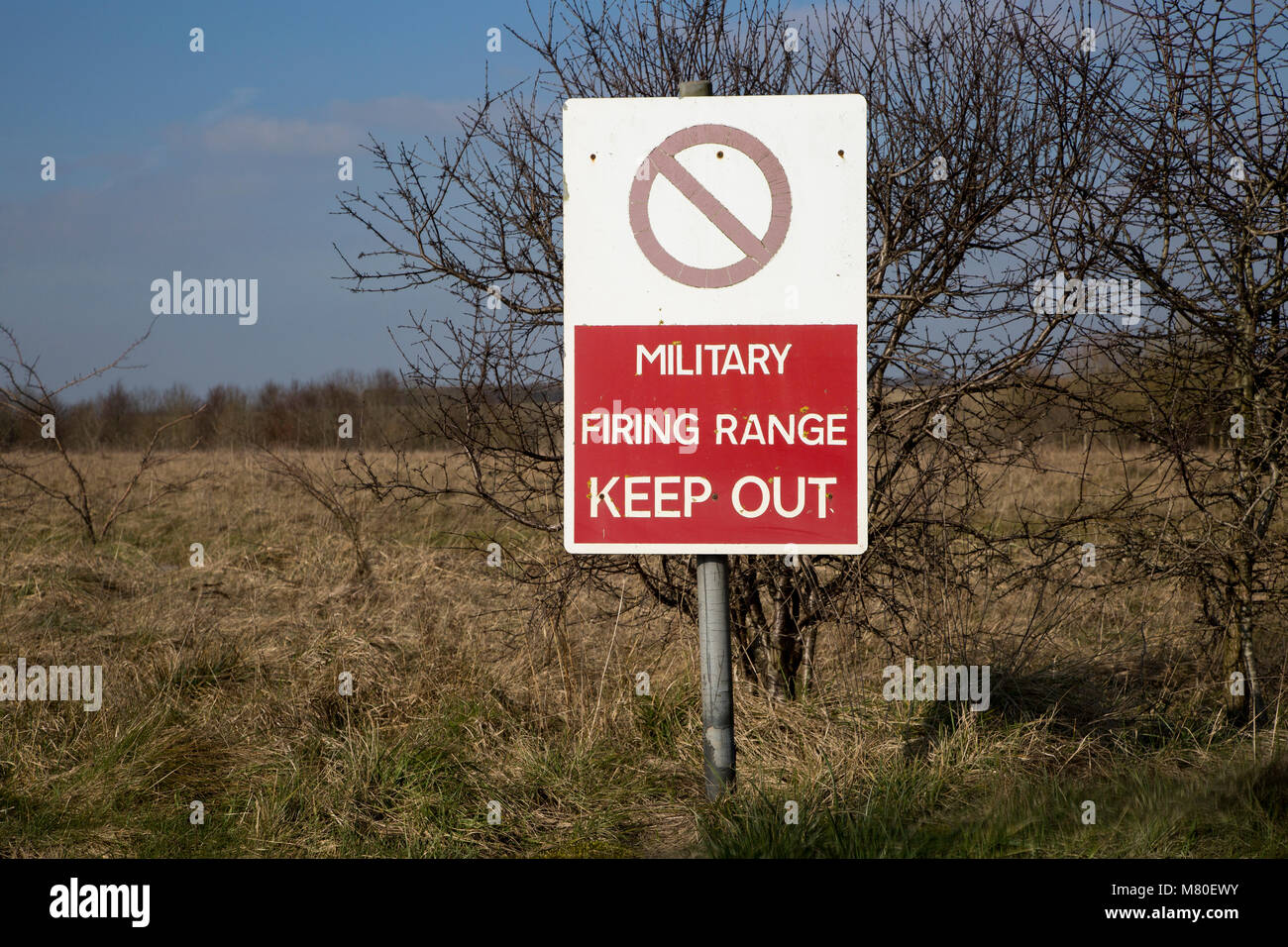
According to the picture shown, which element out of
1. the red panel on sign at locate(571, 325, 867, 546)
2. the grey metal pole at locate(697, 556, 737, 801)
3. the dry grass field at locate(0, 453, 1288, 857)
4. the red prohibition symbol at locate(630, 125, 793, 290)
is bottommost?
the dry grass field at locate(0, 453, 1288, 857)

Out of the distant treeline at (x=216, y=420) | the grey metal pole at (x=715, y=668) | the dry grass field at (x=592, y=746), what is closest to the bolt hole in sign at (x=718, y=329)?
the grey metal pole at (x=715, y=668)

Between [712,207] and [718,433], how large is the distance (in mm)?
700

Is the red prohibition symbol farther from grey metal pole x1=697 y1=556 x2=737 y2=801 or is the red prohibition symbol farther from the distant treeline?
the distant treeline

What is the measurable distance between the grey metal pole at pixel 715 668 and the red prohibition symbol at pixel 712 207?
0.19 m

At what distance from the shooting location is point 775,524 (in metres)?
2.83

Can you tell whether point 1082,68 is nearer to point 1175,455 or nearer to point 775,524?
point 1175,455

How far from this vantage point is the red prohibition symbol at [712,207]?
2852 mm

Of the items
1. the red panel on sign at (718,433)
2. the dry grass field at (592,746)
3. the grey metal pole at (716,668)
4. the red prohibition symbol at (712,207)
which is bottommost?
the dry grass field at (592,746)

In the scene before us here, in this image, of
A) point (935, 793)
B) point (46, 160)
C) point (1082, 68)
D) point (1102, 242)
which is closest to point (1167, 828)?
point (935, 793)

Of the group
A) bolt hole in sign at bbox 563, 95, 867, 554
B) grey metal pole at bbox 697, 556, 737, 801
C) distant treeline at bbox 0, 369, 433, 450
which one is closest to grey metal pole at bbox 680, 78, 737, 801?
grey metal pole at bbox 697, 556, 737, 801

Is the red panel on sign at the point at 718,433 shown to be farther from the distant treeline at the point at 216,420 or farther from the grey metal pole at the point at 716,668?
the distant treeline at the point at 216,420

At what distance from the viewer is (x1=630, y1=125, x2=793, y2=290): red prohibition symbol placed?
285 cm

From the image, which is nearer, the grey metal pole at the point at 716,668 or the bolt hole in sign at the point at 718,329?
the bolt hole in sign at the point at 718,329

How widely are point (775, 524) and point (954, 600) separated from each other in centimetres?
224
